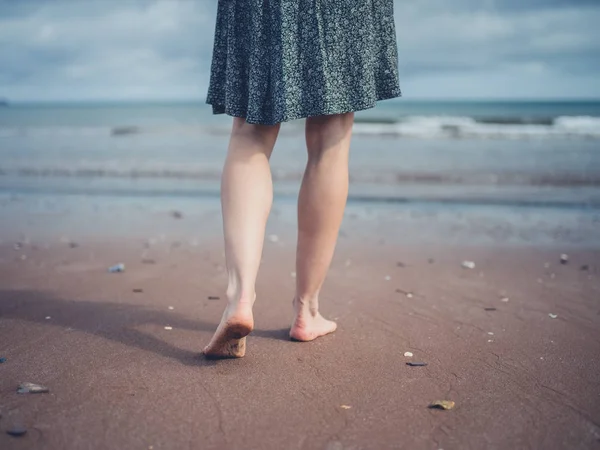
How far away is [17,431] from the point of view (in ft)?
3.94

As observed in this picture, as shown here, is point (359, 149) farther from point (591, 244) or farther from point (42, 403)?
point (42, 403)

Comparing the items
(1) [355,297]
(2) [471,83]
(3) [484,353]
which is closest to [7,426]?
(3) [484,353]

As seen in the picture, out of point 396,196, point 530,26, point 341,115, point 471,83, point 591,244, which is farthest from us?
point 471,83

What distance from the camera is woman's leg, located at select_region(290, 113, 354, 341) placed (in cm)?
173

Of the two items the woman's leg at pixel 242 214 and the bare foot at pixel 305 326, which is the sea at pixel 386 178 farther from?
the woman's leg at pixel 242 214

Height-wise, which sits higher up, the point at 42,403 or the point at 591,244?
the point at 42,403

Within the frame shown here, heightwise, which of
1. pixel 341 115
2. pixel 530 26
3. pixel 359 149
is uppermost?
pixel 530 26

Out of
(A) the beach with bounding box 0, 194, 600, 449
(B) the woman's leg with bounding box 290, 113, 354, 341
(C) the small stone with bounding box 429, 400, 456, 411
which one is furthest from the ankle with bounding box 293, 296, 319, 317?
(C) the small stone with bounding box 429, 400, 456, 411

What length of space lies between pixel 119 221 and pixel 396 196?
2.79 metres

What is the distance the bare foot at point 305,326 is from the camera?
6.19 ft

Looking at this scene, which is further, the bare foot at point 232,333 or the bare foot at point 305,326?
the bare foot at point 305,326

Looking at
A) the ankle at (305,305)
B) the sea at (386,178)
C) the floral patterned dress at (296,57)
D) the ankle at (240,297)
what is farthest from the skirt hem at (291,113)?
the sea at (386,178)

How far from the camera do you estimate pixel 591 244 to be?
361 centimetres

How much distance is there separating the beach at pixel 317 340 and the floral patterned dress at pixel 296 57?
30.7 inches
